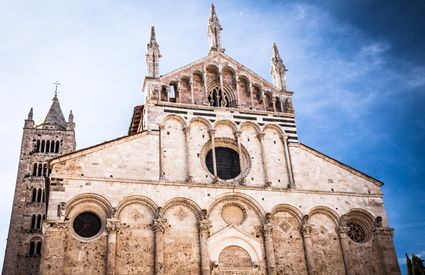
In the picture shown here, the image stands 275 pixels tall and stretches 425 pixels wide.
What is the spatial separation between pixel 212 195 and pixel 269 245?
2788 mm

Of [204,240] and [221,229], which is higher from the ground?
[221,229]

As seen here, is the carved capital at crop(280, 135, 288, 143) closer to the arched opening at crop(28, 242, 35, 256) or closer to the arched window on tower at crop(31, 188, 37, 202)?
the arched opening at crop(28, 242, 35, 256)

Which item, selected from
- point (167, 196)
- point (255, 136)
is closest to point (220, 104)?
point (255, 136)

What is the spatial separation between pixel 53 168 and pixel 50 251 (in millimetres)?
2926

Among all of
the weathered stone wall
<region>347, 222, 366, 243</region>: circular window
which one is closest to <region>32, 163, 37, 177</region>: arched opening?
the weathered stone wall

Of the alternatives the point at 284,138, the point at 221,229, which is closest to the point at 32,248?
the point at 221,229

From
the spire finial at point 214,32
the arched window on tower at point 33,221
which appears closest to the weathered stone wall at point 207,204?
the spire finial at point 214,32

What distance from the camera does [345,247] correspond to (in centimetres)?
1773

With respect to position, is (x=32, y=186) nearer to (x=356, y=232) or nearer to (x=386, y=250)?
(x=356, y=232)

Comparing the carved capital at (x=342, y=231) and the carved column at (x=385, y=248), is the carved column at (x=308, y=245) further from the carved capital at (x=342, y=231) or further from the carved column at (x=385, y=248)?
the carved column at (x=385, y=248)

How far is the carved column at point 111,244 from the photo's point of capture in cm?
1468

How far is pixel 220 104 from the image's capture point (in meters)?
20.0

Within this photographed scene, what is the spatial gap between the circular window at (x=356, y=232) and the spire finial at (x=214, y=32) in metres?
9.62

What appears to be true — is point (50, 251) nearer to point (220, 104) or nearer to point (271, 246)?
point (271, 246)
